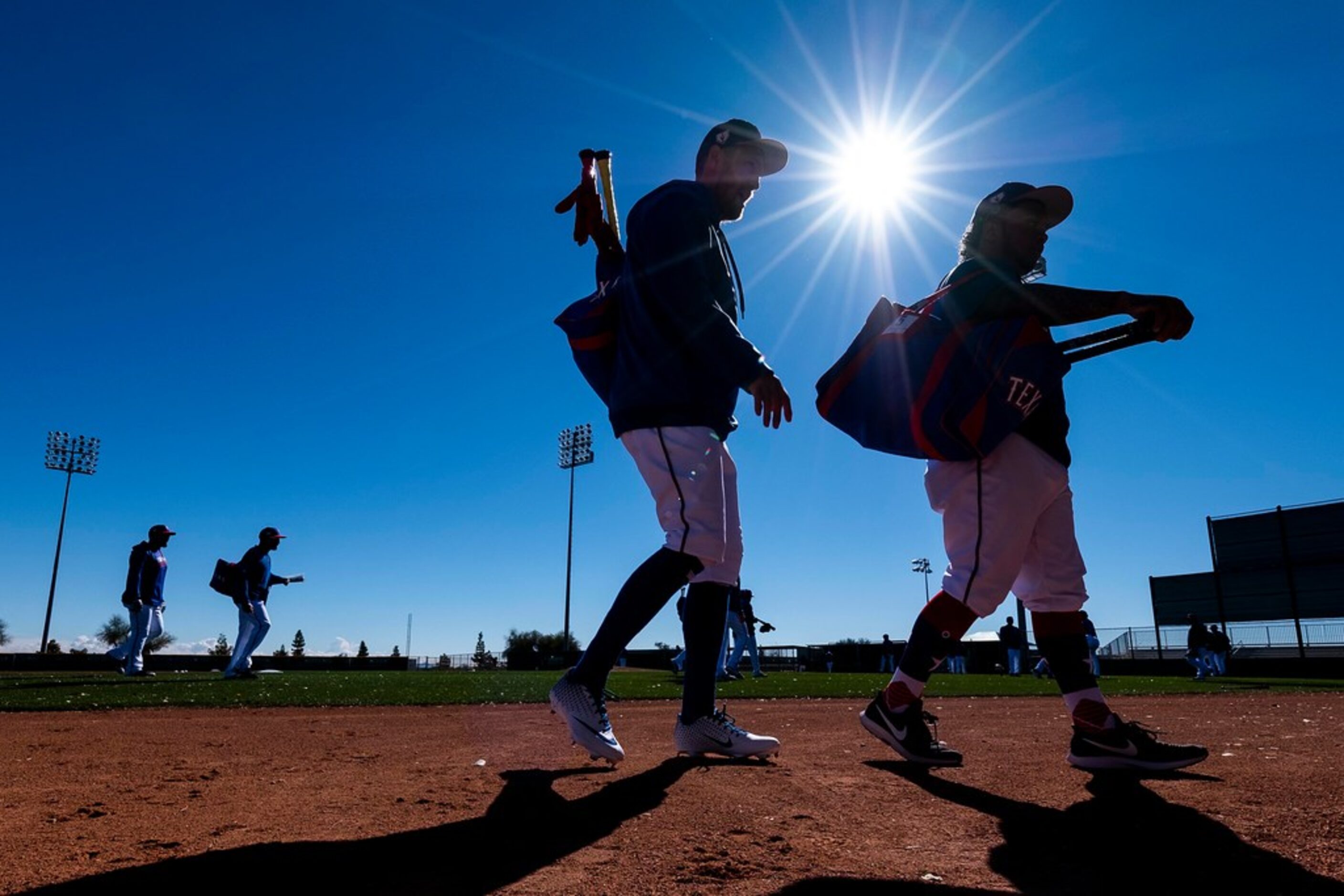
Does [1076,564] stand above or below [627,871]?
above

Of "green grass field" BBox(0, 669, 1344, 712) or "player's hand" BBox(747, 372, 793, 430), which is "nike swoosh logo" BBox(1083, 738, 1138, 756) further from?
"green grass field" BBox(0, 669, 1344, 712)

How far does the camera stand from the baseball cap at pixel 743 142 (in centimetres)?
338

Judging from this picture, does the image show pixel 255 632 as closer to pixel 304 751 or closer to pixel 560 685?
pixel 304 751

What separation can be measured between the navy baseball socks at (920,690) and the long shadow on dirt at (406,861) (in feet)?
4.16

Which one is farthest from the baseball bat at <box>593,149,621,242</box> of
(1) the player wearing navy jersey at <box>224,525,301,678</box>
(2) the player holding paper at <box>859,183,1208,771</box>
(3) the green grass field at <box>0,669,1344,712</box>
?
(1) the player wearing navy jersey at <box>224,525,301,678</box>

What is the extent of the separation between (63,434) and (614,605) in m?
60.9

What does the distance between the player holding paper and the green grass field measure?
481cm

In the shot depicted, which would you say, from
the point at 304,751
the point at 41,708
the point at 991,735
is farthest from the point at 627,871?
the point at 41,708

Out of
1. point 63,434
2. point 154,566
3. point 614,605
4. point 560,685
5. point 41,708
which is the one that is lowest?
point 41,708

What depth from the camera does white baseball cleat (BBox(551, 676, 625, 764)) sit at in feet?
8.86

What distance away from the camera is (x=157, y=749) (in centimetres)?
355

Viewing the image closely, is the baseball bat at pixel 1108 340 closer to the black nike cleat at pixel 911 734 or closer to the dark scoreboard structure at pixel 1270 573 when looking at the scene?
the black nike cleat at pixel 911 734

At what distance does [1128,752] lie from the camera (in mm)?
2676

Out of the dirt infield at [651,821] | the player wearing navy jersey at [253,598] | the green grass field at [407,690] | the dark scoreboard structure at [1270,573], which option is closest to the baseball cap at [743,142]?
the dirt infield at [651,821]
